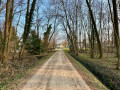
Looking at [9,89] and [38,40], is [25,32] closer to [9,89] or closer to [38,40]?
[38,40]

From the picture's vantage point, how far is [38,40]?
858 inches

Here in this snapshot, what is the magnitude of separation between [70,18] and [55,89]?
20.1m

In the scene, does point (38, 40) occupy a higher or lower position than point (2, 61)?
higher

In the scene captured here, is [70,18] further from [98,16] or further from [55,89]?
[55,89]

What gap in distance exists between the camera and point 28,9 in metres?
13.8

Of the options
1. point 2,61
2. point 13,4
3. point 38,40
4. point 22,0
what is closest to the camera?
point 2,61

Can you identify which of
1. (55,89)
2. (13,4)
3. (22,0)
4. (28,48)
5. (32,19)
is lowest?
(55,89)

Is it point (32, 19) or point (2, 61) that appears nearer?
point (2, 61)

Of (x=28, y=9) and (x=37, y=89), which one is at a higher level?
(x=28, y=9)

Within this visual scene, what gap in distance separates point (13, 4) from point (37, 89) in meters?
11.1

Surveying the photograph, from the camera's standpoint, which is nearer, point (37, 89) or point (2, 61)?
point (37, 89)

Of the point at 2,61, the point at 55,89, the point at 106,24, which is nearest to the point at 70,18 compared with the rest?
the point at 106,24

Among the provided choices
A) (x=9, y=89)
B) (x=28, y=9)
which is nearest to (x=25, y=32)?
(x=28, y=9)

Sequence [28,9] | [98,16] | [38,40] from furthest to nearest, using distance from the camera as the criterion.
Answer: [38,40]
[98,16]
[28,9]
